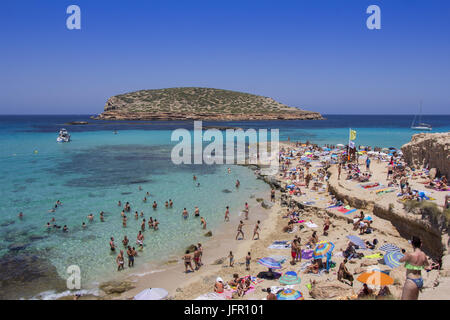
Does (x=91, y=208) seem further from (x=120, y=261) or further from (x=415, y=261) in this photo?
(x=415, y=261)

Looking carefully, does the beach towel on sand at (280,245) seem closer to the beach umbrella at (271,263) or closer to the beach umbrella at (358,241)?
the beach umbrella at (271,263)

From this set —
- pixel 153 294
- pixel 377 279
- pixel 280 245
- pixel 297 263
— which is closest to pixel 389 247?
pixel 297 263

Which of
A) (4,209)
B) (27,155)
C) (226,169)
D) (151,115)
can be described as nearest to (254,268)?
(4,209)

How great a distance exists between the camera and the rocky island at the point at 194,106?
115m

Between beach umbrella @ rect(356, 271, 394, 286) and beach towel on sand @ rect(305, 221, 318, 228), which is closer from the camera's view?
beach umbrella @ rect(356, 271, 394, 286)

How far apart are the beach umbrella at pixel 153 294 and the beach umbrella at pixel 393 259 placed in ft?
24.8

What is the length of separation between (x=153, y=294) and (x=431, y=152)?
746 inches

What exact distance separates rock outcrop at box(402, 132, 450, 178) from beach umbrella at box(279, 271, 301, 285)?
Answer: 12.5 metres

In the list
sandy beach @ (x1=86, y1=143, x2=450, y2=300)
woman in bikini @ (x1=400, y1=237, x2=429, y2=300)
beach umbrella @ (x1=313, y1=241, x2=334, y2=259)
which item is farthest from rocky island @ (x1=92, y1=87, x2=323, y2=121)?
woman in bikini @ (x1=400, y1=237, x2=429, y2=300)

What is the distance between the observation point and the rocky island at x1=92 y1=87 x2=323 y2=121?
11506cm

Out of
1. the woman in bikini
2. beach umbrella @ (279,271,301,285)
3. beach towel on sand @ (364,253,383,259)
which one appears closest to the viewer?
the woman in bikini

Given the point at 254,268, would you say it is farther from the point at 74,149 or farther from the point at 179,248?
the point at 74,149

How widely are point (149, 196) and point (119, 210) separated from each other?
335 centimetres

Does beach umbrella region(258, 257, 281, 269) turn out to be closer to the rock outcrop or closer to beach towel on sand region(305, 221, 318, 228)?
beach towel on sand region(305, 221, 318, 228)
